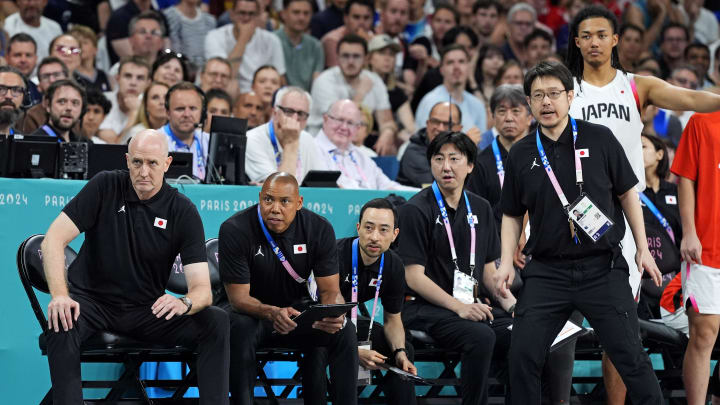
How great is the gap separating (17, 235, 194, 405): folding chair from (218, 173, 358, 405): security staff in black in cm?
35

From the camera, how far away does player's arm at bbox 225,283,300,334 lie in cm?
547

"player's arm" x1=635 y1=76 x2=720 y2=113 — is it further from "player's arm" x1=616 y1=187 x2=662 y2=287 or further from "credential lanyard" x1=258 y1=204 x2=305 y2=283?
"credential lanyard" x1=258 y1=204 x2=305 y2=283

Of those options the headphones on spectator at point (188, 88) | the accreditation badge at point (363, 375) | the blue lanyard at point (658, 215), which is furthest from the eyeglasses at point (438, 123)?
the accreditation badge at point (363, 375)

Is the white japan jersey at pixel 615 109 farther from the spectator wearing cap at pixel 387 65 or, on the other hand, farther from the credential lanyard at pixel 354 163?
the spectator wearing cap at pixel 387 65

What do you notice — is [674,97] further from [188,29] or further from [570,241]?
[188,29]

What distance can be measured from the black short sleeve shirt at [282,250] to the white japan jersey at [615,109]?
1.55 meters

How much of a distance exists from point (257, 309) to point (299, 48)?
18.0 feet

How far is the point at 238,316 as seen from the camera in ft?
18.4

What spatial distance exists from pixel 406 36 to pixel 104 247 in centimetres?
700

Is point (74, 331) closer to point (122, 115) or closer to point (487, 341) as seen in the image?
point (487, 341)

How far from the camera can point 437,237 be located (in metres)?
6.35

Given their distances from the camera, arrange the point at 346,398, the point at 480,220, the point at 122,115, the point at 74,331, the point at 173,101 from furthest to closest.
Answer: the point at 122,115 < the point at 173,101 < the point at 480,220 < the point at 346,398 < the point at 74,331

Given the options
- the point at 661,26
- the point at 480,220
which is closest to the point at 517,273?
the point at 480,220

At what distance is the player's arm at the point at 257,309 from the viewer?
5473 mm
